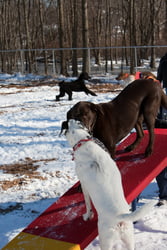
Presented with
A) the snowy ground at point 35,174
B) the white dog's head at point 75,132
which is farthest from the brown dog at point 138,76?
the white dog's head at point 75,132

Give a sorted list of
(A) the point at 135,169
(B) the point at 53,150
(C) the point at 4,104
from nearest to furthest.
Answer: (A) the point at 135,169 → (B) the point at 53,150 → (C) the point at 4,104

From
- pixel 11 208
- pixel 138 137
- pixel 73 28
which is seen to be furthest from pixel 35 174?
pixel 73 28

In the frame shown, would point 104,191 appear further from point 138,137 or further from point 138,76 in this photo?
point 138,76

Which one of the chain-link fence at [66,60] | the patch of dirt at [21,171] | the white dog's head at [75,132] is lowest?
the patch of dirt at [21,171]

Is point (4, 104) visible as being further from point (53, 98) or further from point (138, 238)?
point (138, 238)

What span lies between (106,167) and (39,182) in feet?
7.86

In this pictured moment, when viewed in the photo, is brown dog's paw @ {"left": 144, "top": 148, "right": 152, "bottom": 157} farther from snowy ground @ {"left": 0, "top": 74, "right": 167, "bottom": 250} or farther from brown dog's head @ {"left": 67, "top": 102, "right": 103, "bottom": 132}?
brown dog's head @ {"left": 67, "top": 102, "right": 103, "bottom": 132}

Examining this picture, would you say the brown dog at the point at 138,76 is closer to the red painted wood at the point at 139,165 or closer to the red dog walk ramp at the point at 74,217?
the red painted wood at the point at 139,165

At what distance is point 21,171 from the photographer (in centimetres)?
500

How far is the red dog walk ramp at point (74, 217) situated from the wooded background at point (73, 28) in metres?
15.2

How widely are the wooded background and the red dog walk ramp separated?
50.0 ft

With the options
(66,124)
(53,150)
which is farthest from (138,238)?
(53,150)

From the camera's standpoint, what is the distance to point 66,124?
265 centimetres

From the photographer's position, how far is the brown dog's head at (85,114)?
9.45 ft
